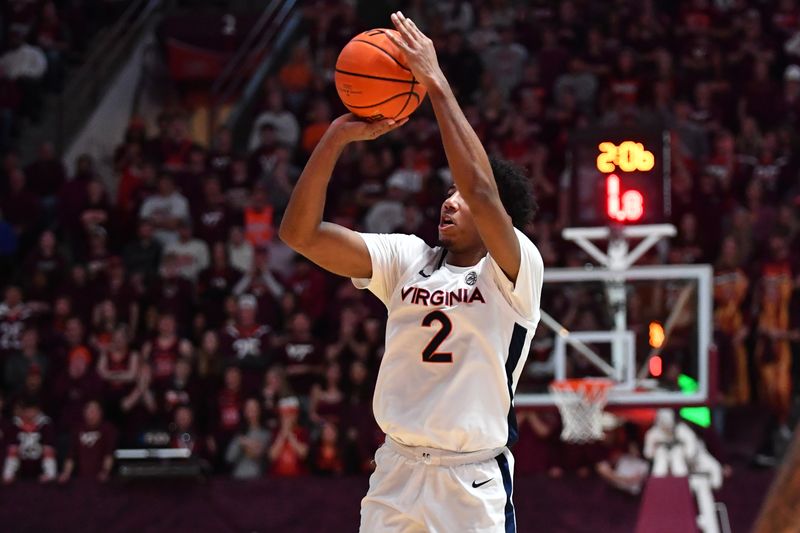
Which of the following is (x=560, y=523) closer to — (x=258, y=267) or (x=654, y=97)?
(x=258, y=267)

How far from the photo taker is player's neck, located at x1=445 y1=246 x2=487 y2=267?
4.77 meters

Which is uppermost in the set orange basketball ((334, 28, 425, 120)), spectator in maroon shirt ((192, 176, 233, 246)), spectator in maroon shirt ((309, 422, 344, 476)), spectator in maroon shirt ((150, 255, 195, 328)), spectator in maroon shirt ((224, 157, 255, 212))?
orange basketball ((334, 28, 425, 120))

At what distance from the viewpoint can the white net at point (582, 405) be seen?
10.4m

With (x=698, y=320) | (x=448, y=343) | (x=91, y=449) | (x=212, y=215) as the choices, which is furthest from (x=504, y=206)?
(x=212, y=215)

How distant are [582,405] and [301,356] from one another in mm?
3332

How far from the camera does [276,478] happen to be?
38.0 feet

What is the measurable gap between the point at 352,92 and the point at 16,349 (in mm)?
9886

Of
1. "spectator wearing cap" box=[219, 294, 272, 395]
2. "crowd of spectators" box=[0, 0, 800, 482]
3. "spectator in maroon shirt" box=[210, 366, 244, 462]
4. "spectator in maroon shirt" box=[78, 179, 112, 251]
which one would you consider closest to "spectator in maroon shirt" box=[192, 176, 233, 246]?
"crowd of spectators" box=[0, 0, 800, 482]

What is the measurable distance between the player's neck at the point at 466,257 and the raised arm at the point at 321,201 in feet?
1.19

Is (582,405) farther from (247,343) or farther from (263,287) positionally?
(263,287)

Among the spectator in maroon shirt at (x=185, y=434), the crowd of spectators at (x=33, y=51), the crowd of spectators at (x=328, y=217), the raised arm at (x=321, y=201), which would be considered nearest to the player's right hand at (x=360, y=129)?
the raised arm at (x=321, y=201)

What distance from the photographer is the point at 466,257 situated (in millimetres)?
4773

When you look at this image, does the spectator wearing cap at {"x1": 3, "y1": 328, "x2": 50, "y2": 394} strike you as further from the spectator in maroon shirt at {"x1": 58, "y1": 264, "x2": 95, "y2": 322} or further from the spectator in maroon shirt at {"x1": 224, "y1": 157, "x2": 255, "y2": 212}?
the spectator in maroon shirt at {"x1": 224, "y1": 157, "x2": 255, "y2": 212}

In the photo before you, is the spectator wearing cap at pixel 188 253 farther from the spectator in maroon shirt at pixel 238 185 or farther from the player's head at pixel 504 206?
the player's head at pixel 504 206
